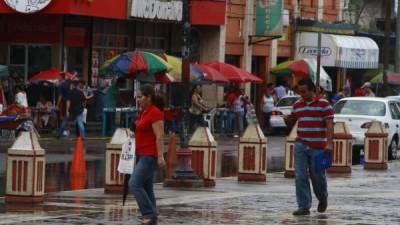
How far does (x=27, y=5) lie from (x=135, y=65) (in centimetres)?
366

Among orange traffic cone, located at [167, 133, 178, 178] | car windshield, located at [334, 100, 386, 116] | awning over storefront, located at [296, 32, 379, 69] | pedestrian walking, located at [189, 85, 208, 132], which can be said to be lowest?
orange traffic cone, located at [167, 133, 178, 178]

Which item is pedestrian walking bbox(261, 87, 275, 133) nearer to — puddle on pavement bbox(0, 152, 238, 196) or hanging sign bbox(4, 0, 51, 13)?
hanging sign bbox(4, 0, 51, 13)

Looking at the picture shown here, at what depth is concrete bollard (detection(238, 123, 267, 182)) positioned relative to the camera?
71.1 feet

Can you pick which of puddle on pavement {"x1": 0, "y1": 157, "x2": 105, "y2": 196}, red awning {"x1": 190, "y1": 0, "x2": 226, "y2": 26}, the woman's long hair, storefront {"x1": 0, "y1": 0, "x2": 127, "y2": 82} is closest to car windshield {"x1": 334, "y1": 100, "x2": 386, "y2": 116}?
puddle on pavement {"x1": 0, "y1": 157, "x2": 105, "y2": 196}

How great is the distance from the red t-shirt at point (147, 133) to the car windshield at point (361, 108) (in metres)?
16.5

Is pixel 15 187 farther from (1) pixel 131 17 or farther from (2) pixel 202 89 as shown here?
(2) pixel 202 89

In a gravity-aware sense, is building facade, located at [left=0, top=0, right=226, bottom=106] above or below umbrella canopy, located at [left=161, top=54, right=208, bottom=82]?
above

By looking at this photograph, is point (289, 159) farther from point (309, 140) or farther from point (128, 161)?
point (128, 161)

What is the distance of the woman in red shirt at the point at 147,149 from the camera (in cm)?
1400

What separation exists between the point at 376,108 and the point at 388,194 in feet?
35.8

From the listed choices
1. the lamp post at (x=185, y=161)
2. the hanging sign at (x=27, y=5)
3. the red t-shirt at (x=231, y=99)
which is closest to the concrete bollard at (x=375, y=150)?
the lamp post at (x=185, y=161)

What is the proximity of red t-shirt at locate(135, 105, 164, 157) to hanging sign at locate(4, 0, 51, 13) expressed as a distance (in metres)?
22.3

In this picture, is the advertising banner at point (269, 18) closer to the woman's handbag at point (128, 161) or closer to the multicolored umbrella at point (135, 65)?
the multicolored umbrella at point (135, 65)

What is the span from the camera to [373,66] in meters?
57.8
